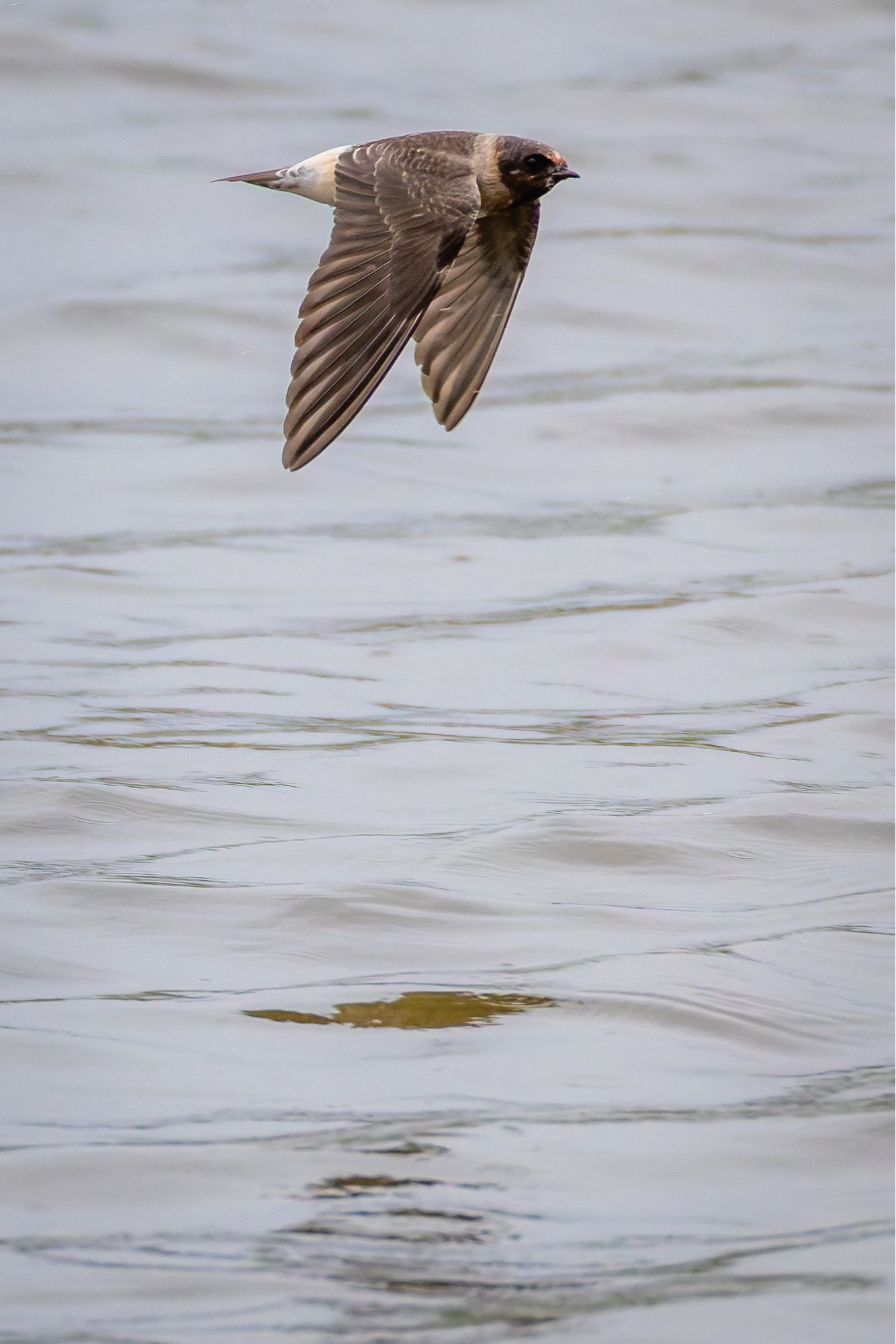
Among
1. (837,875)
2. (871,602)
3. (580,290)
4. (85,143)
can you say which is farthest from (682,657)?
(85,143)

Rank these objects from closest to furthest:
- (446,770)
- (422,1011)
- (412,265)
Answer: (422,1011) < (412,265) < (446,770)

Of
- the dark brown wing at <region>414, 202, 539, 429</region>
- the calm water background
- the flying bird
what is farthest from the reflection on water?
the dark brown wing at <region>414, 202, 539, 429</region>

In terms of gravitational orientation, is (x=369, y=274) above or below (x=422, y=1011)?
above

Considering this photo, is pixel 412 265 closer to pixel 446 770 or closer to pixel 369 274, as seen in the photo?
pixel 369 274

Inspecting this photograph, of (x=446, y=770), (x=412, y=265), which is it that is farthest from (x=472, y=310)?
(x=446, y=770)

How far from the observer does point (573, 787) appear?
158 inches

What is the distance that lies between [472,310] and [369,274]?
52 cm

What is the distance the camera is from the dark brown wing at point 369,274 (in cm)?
343

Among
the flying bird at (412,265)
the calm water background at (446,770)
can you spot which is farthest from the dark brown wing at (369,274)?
the calm water background at (446,770)

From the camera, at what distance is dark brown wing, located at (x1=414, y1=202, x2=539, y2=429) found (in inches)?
159

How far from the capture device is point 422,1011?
3.00m

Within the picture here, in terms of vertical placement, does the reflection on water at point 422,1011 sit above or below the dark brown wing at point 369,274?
below

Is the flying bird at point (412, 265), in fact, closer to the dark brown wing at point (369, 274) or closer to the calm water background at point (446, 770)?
the dark brown wing at point (369, 274)

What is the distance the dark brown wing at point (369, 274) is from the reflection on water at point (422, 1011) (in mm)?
858
